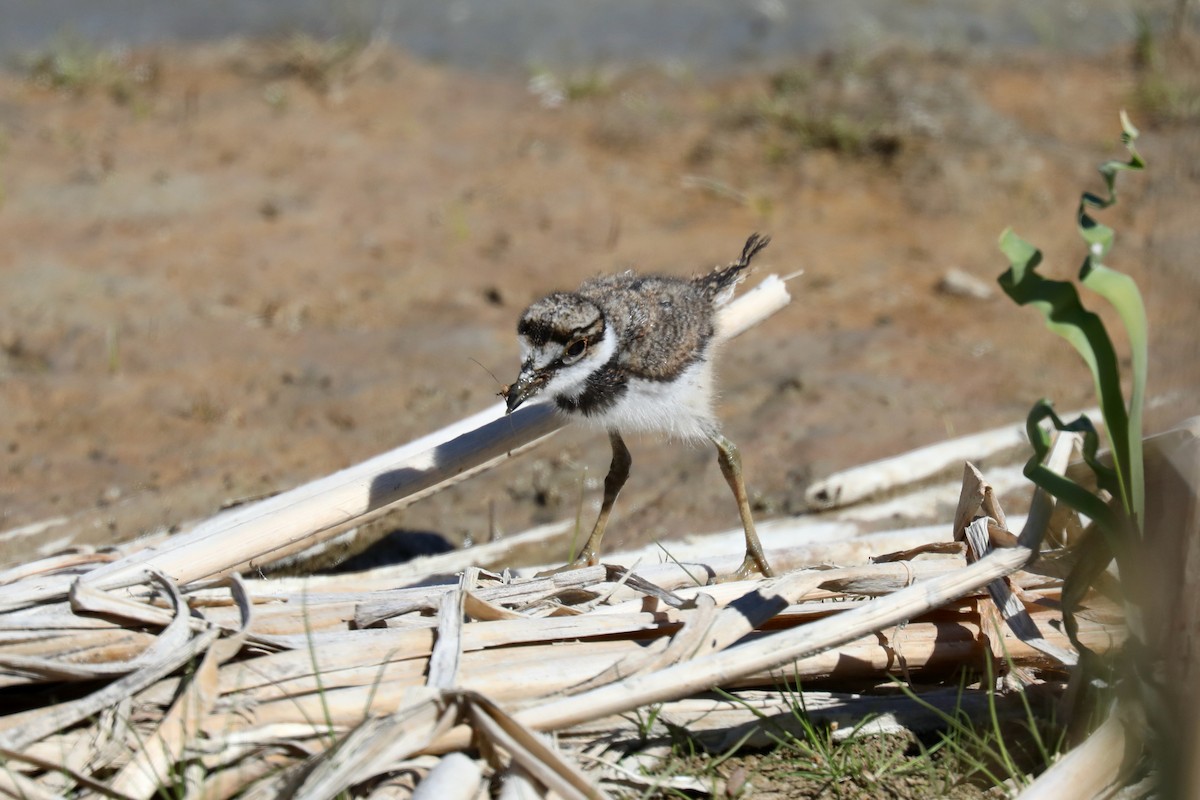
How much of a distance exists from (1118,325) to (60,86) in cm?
721

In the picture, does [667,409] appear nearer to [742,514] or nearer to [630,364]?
[630,364]

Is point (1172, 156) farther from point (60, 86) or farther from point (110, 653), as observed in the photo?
point (60, 86)

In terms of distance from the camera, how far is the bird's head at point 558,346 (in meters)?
3.69

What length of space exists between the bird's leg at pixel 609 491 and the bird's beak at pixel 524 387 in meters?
0.49

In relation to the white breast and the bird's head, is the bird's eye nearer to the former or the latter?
the bird's head

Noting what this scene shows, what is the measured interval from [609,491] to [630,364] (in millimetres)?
631

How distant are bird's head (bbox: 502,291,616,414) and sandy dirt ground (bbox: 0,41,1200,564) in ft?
4.31

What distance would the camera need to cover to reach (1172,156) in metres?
2.04

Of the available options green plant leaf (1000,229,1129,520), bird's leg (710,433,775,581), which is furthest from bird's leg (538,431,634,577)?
green plant leaf (1000,229,1129,520)

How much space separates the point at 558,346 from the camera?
371 cm

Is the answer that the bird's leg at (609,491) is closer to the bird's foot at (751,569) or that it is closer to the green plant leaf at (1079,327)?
the bird's foot at (751,569)

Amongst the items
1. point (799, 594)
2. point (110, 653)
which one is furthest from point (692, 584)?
point (110, 653)

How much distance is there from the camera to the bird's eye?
147 inches

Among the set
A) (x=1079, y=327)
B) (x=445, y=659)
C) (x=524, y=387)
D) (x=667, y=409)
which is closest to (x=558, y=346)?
(x=524, y=387)
